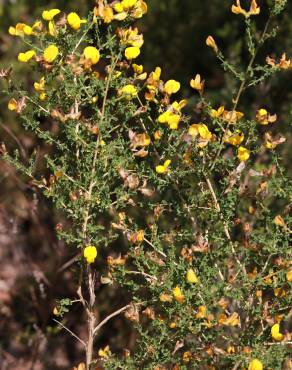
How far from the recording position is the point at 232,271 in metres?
1.81

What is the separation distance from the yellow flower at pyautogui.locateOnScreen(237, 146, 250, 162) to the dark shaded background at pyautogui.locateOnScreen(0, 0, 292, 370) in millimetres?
788

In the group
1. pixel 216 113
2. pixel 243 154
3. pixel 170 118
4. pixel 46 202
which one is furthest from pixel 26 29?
pixel 46 202

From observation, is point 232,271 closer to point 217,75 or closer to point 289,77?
point 289,77

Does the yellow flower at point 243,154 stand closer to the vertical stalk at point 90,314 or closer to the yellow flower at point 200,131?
the yellow flower at point 200,131

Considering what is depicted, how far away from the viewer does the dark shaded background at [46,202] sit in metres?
3.02

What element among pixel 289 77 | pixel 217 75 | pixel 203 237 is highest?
pixel 217 75

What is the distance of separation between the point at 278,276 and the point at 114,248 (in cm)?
159

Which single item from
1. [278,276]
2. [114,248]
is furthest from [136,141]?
[114,248]

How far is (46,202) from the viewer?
3264 mm

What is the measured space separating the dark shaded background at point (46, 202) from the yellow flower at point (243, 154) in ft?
2.59

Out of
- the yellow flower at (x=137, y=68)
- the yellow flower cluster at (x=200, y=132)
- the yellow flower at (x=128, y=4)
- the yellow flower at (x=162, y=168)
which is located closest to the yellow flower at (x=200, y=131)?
the yellow flower cluster at (x=200, y=132)

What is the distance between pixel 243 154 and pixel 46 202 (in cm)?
173

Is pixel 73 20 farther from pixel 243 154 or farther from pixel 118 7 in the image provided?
pixel 243 154

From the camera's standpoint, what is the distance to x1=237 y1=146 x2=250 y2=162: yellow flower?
1716mm
